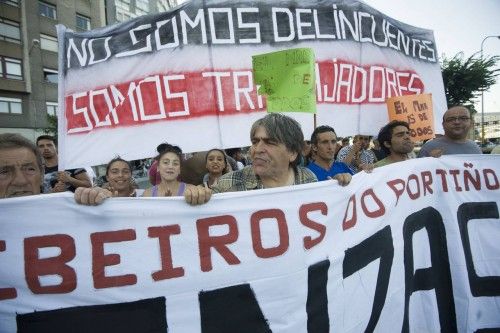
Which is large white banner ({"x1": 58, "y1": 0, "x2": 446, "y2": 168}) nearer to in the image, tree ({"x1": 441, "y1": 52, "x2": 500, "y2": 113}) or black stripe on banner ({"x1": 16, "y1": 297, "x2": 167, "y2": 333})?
black stripe on banner ({"x1": 16, "y1": 297, "x2": 167, "y2": 333})

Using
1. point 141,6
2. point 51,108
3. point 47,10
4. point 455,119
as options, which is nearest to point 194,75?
point 455,119

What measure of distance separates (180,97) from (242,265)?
181cm

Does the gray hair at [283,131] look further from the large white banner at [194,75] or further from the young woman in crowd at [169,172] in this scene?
the young woman in crowd at [169,172]

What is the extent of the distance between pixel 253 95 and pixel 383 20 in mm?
1715

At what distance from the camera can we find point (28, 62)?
76.5 ft

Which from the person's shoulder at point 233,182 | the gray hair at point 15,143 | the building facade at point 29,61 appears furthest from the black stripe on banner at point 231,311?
the building facade at point 29,61

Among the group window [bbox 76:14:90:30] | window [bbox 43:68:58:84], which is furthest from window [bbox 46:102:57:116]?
window [bbox 76:14:90:30]

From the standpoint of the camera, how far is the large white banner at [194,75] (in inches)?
112

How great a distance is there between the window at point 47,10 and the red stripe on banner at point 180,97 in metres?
27.4

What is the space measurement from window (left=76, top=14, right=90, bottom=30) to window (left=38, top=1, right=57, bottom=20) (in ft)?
6.17

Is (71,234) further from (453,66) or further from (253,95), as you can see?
(453,66)

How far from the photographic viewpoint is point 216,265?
1574 millimetres

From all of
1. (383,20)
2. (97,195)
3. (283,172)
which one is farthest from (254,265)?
(383,20)

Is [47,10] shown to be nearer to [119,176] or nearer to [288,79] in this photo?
[119,176]
